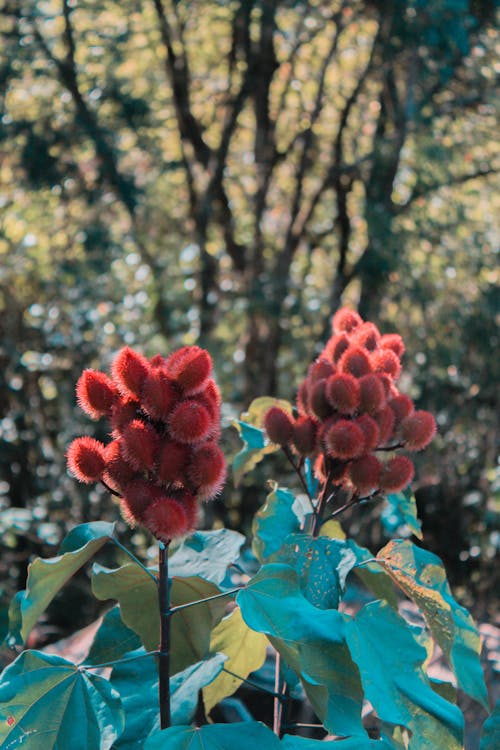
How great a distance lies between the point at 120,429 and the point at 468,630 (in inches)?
25.3

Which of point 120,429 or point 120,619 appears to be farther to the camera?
point 120,619

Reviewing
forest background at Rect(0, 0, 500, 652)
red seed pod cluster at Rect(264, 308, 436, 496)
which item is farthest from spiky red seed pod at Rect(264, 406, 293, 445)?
forest background at Rect(0, 0, 500, 652)

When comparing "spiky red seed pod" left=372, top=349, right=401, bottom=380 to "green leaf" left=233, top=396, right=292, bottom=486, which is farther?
"green leaf" left=233, top=396, right=292, bottom=486

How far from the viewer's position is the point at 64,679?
Answer: 127cm

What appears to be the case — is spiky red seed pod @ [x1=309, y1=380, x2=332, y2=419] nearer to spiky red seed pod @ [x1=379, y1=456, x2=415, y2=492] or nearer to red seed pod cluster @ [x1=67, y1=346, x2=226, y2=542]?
→ spiky red seed pod @ [x1=379, y1=456, x2=415, y2=492]

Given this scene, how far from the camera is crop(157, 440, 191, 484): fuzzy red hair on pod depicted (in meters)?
1.23

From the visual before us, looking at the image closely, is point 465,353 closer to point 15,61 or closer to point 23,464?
point 23,464

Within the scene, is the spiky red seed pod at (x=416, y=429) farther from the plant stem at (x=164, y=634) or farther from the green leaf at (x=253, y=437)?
the plant stem at (x=164, y=634)

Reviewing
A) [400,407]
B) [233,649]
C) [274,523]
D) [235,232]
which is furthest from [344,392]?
[235,232]

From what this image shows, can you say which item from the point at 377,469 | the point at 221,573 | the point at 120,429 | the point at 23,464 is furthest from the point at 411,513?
the point at 23,464

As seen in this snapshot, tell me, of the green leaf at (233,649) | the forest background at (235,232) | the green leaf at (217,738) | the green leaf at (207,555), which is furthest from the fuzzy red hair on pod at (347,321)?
the forest background at (235,232)

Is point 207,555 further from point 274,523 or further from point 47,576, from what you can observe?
point 47,576

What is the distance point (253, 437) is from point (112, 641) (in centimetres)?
44

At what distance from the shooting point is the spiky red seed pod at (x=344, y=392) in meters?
1.46
